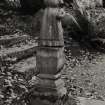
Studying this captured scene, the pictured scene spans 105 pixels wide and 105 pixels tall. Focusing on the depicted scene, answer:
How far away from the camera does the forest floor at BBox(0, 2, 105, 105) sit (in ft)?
13.3

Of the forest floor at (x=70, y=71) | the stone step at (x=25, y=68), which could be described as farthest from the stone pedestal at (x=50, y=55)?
the stone step at (x=25, y=68)

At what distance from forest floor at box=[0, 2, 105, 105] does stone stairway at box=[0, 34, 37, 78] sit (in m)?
0.09

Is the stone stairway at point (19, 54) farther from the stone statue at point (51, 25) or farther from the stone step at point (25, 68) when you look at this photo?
the stone statue at point (51, 25)

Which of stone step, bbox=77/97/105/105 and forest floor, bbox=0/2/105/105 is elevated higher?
forest floor, bbox=0/2/105/105

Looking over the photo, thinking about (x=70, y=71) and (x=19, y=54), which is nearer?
(x=19, y=54)

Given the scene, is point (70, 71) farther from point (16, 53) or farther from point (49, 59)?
point (49, 59)

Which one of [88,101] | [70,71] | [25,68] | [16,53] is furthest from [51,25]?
[70,71]

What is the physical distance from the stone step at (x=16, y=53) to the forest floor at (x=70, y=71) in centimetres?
14

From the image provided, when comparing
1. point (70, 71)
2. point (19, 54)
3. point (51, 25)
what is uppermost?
point (51, 25)

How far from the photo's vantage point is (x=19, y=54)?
16.5 feet

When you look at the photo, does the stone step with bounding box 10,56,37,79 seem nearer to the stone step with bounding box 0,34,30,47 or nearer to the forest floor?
the forest floor

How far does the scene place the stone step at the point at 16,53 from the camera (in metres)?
4.75

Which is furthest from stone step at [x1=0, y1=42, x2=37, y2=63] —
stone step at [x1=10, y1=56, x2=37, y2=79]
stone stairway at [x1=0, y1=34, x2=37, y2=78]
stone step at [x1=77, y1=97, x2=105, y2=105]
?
stone step at [x1=77, y1=97, x2=105, y2=105]

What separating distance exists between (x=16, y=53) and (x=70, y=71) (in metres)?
1.47
